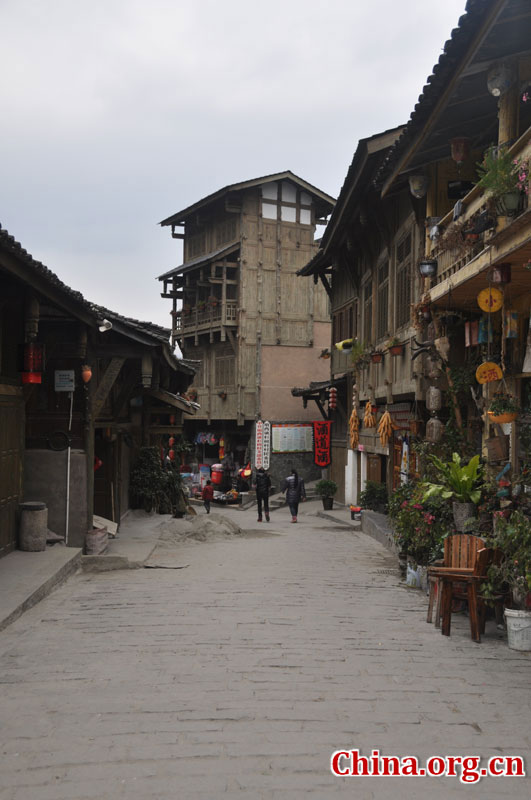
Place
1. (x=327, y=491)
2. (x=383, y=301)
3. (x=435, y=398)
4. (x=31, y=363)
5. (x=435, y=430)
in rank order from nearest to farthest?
(x=31, y=363) < (x=435, y=430) < (x=435, y=398) < (x=383, y=301) < (x=327, y=491)

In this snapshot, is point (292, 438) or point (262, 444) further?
point (292, 438)

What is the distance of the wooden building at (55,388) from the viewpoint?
33.8 feet

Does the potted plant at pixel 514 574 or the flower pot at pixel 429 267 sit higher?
the flower pot at pixel 429 267

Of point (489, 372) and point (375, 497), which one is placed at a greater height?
point (489, 372)

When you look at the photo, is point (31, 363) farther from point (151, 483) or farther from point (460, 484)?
point (151, 483)

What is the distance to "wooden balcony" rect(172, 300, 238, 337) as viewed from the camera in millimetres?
35938

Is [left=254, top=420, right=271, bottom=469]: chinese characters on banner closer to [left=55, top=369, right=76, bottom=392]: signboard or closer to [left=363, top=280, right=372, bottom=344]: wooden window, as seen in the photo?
[left=363, top=280, right=372, bottom=344]: wooden window

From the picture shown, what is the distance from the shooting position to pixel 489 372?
9.38m

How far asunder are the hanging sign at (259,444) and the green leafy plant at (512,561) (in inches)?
1106

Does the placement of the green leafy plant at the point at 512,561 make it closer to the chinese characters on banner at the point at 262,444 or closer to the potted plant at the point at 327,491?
the potted plant at the point at 327,491

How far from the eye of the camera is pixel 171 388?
24828 millimetres

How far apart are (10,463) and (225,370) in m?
25.9

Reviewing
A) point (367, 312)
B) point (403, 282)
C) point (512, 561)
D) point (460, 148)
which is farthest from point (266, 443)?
point (512, 561)

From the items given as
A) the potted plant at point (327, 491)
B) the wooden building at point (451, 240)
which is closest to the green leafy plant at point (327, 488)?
the potted plant at point (327, 491)
